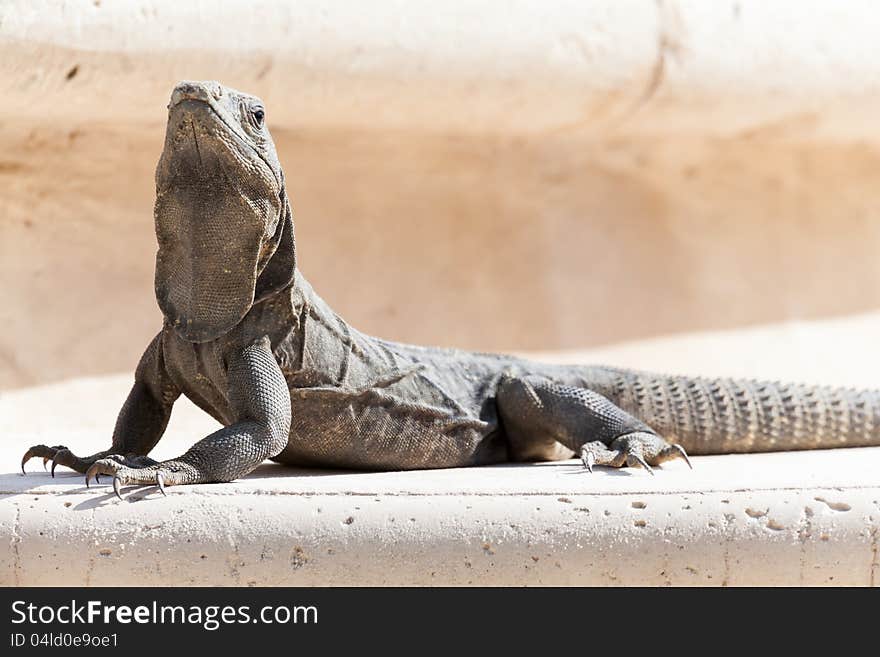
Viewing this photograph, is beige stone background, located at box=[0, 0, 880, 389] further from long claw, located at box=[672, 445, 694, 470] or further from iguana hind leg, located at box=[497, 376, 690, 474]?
long claw, located at box=[672, 445, 694, 470]

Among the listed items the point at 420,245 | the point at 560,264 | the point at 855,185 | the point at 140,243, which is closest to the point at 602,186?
the point at 560,264

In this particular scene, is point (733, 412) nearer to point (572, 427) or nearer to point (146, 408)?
point (572, 427)

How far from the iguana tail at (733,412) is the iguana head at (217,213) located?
200 cm

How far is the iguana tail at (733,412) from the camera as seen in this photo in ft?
20.9

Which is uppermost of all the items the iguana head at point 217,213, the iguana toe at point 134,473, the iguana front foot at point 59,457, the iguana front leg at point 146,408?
the iguana head at point 217,213

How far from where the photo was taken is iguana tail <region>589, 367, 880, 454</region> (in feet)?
20.9

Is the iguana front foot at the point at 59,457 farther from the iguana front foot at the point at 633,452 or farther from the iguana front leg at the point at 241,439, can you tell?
the iguana front foot at the point at 633,452

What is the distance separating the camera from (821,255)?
10492 millimetres

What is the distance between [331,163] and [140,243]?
142 cm

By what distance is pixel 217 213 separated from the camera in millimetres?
5027

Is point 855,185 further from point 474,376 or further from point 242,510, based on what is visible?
point 242,510

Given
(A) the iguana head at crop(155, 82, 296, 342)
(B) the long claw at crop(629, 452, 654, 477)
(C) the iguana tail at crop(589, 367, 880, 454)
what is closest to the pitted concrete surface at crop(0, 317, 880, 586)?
(B) the long claw at crop(629, 452, 654, 477)

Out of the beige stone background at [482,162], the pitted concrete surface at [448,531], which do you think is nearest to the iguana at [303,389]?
the pitted concrete surface at [448,531]

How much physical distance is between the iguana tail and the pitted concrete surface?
1070 mm
